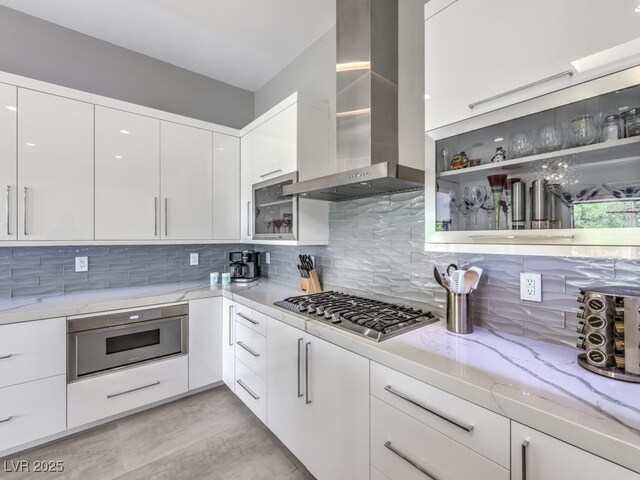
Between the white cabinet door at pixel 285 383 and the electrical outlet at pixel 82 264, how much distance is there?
1.69m

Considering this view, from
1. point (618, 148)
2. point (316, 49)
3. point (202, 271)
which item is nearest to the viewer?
point (618, 148)

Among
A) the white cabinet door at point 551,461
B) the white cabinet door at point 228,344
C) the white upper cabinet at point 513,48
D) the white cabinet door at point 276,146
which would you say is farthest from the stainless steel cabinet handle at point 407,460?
the white cabinet door at point 276,146

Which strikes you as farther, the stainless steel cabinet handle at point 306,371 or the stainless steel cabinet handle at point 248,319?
the stainless steel cabinet handle at point 248,319

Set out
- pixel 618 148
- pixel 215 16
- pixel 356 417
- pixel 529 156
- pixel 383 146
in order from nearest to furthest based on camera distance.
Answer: pixel 618 148 → pixel 529 156 → pixel 356 417 → pixel 383 146 → pixel 215 16

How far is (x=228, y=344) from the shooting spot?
2393mm

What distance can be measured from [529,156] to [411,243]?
76 cm

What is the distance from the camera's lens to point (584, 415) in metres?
0.71

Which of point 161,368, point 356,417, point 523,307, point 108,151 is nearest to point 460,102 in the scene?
point 523,307

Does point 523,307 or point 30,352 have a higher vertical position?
point 523,307

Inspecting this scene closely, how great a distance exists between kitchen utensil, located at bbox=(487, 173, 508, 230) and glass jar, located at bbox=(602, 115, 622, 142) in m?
0.31

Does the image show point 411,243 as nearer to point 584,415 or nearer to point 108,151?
point 584,415

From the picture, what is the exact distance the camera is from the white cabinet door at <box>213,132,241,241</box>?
2.73 m

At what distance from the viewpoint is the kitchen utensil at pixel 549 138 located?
103 cm

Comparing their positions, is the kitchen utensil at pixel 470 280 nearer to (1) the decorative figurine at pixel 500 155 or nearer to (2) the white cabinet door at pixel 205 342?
(1) the decorative figurine at pixel 500 155
